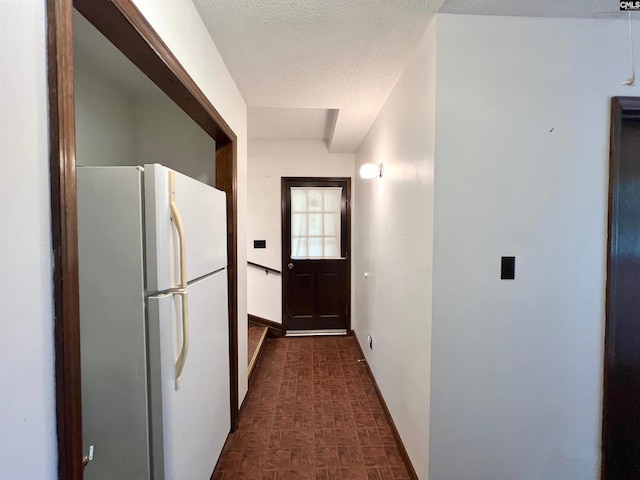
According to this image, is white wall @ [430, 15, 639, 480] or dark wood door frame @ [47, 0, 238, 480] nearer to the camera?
dark wood door frame @ [47, 0, 238, 480]

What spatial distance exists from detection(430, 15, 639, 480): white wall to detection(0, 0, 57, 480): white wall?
1.34 m

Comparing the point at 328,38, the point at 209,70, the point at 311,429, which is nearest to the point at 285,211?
the point at 209,70

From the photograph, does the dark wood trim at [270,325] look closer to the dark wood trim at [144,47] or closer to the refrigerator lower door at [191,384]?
the refrigerator lower door at [191,384]

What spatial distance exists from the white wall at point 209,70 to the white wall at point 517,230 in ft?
3.75

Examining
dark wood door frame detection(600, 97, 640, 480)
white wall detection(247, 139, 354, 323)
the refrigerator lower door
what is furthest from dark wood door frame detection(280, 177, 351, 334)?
dark wood door frame detection(600, 97, 640, 480)

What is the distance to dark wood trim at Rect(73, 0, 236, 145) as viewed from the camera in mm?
809

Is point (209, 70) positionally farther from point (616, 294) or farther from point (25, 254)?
point (616, 294)

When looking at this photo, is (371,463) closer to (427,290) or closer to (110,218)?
(427,290)

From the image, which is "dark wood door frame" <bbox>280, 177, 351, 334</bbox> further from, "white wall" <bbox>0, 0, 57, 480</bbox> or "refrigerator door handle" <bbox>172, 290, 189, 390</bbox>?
"white wall" <bbox>0, 0, 57, 480</bbox>

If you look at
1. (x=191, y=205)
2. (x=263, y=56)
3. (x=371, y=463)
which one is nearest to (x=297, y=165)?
(x=263, y=56)

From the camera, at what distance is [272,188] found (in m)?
3.60

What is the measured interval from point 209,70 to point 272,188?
2141 millimetres

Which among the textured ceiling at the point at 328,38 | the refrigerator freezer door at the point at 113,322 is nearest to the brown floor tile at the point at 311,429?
the refrigerator freezer door at the point at 113,322

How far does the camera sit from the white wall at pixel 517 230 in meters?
1.28
